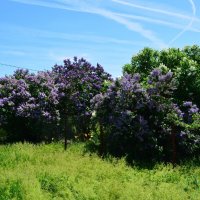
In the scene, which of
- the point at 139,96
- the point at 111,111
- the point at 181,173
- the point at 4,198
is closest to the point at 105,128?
the point at 111,111

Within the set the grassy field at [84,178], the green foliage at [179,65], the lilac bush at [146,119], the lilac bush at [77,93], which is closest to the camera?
the grassy field at [84,178]

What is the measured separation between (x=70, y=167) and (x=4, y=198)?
13.1 ft

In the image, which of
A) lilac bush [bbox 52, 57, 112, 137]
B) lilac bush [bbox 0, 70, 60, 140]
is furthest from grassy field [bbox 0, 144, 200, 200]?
lilac bush [bbox 52, 57, 112, 137]

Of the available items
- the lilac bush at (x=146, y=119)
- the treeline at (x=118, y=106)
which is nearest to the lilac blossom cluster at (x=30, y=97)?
the treeline at (x=118, y=106)

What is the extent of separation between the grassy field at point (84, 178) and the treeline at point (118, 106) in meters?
1.69

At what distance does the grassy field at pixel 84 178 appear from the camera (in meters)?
12.8

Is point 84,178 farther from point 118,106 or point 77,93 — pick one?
point 77,93

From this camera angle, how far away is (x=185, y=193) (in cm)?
1360

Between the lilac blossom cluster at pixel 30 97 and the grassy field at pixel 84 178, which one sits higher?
the lilac blossom cluster at pixel 30 97

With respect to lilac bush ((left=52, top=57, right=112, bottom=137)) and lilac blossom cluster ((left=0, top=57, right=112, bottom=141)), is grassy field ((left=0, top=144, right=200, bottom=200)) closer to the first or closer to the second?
lilac blossom cluster ((left=0, top=57, right=112, bottom=141))

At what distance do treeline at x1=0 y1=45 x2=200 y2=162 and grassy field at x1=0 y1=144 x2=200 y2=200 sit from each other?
66.7 inches

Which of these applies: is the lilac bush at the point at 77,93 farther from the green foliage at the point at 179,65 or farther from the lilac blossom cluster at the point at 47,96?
the green foliage at the point at 179,65

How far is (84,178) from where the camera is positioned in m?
14.5

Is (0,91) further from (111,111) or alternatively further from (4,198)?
(4,198)
